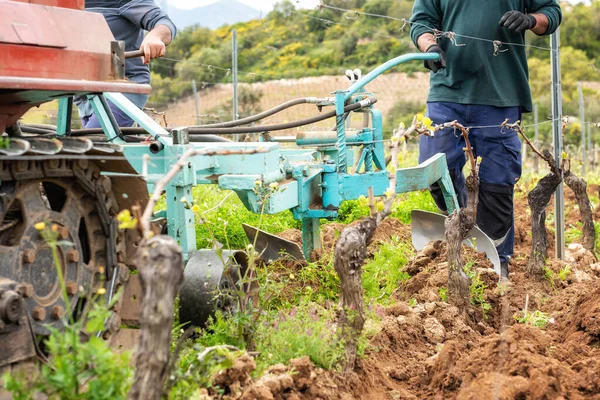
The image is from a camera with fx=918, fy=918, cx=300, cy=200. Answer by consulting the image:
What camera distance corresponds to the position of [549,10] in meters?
6.97

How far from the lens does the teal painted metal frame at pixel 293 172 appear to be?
481 cm

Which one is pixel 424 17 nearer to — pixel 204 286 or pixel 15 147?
pixel 204 286

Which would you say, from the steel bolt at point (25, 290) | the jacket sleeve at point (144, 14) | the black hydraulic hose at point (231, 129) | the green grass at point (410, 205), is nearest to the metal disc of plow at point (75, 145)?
the steel bolt at point (25, 290)

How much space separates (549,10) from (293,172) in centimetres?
257

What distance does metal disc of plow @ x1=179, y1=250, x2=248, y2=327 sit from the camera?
439cm

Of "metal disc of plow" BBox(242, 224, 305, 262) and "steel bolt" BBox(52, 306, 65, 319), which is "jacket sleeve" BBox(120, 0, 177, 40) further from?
"steel bolt" BBox(52, 306, 65, 319)

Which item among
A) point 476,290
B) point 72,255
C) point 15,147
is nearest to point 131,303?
point 72,255

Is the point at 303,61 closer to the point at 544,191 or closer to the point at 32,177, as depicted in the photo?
the point at 544,191

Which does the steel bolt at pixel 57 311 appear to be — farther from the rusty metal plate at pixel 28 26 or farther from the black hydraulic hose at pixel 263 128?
the black hydraulic hose at pixel 263 128

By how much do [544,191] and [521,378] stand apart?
3445 mm

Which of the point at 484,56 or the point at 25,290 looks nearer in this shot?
the point at 25,290

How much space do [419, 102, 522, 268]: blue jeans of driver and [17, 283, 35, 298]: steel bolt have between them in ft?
13.2

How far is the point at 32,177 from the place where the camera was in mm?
3580

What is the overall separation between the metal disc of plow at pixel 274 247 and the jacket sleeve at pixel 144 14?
153cm
